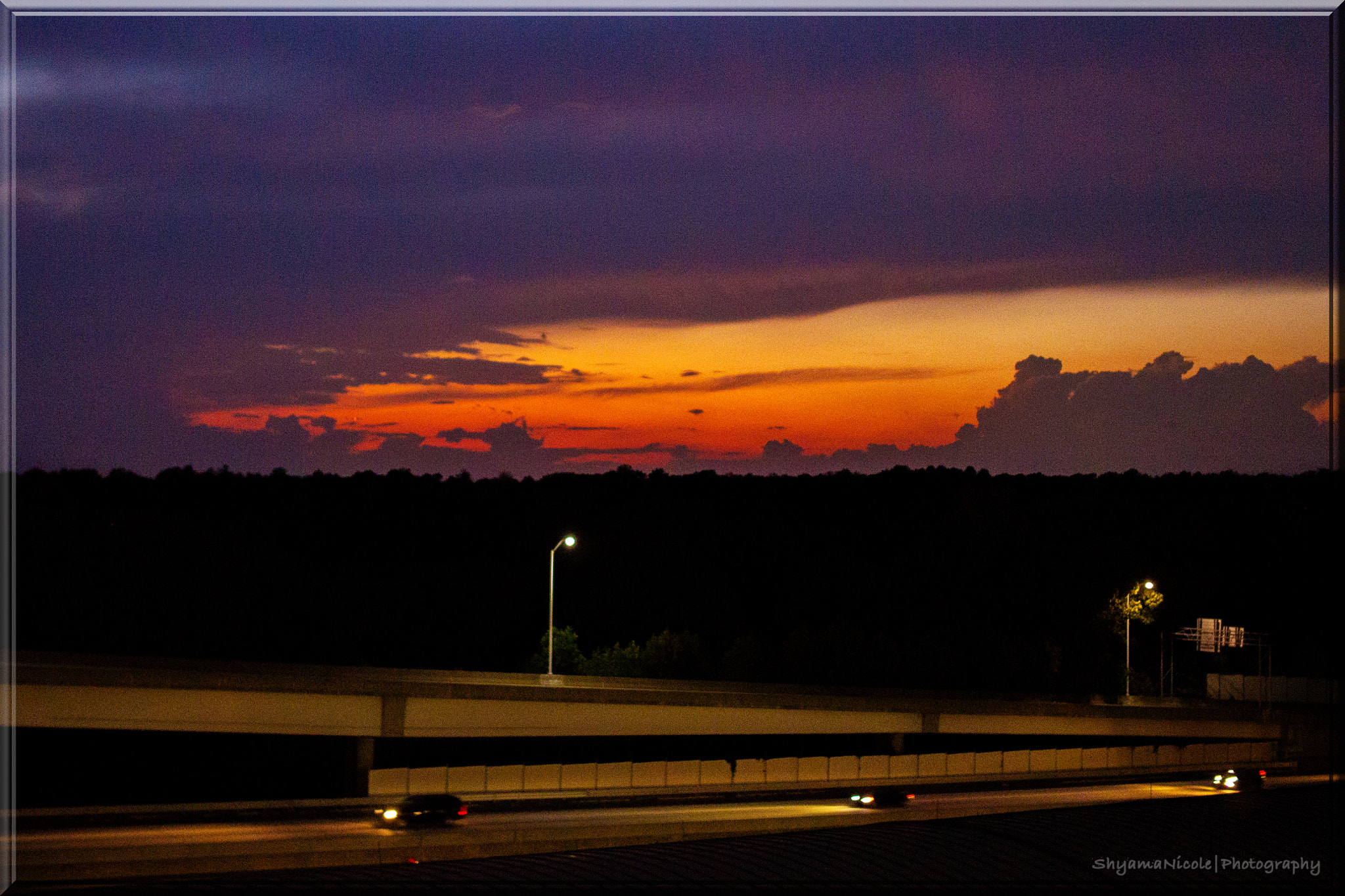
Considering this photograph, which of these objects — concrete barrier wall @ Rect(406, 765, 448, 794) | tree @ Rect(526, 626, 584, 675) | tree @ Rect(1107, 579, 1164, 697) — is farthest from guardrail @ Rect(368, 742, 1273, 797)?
tree @ Rect(1107, 579, 1164, 697)

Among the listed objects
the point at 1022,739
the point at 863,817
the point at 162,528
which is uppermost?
the point at 162,528

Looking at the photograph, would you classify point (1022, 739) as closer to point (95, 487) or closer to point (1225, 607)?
point (1225, 607)

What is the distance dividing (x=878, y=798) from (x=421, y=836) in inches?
568

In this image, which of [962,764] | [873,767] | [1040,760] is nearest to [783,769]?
[873,767]

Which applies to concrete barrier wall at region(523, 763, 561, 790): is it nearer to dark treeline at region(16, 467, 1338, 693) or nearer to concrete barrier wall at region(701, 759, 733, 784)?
concrete barrier wall at region(701, 759, 733, 784)

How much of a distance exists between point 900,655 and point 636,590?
1015 inches

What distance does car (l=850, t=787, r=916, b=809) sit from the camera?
37719 millimetres

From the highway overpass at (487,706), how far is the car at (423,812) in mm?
4690

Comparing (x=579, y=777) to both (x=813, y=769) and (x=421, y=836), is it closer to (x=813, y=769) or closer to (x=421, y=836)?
(x=813, y=769)

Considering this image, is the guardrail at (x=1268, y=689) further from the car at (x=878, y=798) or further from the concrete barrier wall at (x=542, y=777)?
the concrete barrier wall at (x=542, y=777)

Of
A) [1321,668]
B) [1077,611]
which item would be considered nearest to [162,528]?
[1077,611]

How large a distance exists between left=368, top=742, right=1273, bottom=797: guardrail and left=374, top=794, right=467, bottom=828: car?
12.8 feet

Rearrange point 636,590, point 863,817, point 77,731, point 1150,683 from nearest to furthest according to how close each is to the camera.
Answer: point 863,817
point 77,731
point 1150,683
point 636,590

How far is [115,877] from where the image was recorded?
83.9ft
